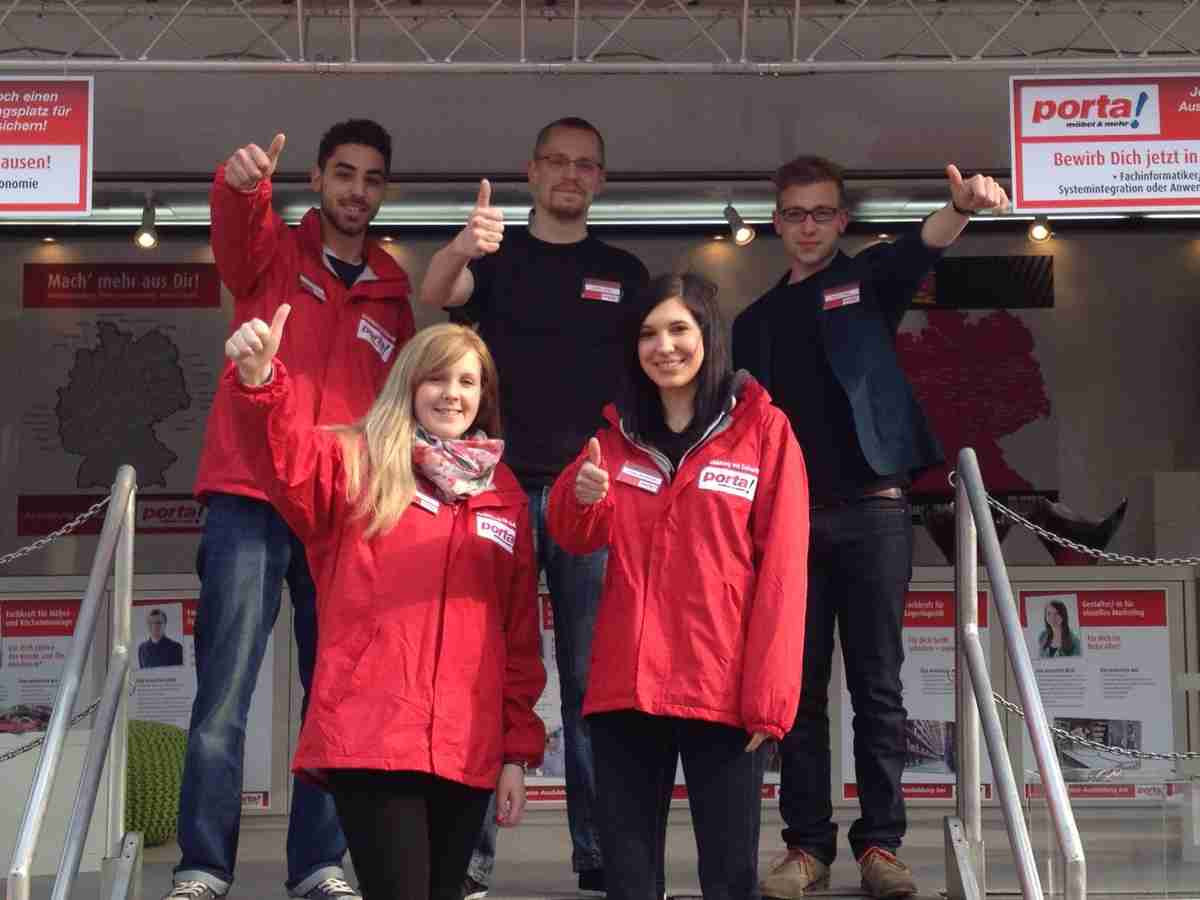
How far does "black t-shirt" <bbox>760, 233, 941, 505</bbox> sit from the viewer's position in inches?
172

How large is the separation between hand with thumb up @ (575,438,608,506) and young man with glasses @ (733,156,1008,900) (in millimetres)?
1023

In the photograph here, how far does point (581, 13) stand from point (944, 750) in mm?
3150

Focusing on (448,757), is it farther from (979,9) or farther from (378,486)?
(979,9)

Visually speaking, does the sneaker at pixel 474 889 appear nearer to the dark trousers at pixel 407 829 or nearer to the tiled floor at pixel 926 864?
the tiled floor at pixel 926 864

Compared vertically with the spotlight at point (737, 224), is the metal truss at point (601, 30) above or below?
above

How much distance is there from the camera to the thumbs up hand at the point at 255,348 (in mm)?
3238

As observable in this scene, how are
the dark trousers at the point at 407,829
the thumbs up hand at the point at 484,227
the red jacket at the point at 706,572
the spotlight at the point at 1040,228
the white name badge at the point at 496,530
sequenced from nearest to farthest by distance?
the dark trousers at the point at 407,829 < the red jacket at the point at 706,572 < the white name badge at the point at 496,530 < the thumbs up hand at the point at 484,227 < the spotlight at the point at 1040,228

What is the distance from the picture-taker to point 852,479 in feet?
14.3

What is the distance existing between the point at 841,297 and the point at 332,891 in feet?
6.09

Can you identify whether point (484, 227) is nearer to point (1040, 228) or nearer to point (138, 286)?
point (1040, 228)

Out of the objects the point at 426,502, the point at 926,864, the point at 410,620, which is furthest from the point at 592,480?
the point at 926,864

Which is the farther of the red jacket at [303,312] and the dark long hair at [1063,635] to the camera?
the dark long hair at [1063,635]

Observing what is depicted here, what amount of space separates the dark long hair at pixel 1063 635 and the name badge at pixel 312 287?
3225 mm

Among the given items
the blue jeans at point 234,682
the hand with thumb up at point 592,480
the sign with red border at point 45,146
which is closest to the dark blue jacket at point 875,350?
the hand with thumb up at point 592,480
